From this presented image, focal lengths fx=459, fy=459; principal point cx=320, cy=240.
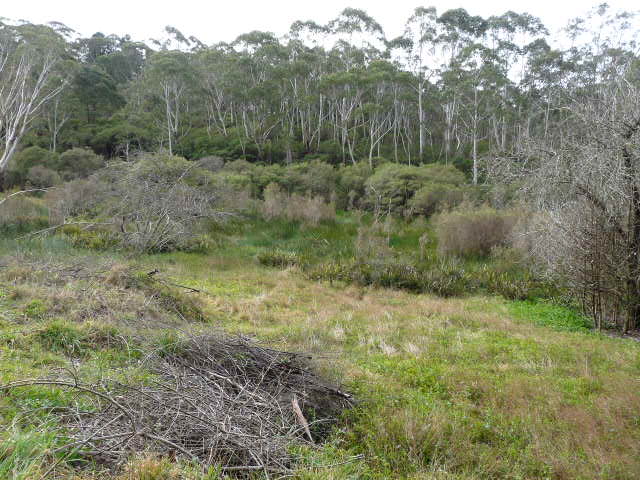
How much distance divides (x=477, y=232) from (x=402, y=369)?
11.4 metres

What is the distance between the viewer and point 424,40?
112ft

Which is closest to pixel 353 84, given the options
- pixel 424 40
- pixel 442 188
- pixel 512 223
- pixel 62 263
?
pixel 424 40

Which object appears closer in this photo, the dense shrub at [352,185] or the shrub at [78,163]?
the dense shrub at [352,185]

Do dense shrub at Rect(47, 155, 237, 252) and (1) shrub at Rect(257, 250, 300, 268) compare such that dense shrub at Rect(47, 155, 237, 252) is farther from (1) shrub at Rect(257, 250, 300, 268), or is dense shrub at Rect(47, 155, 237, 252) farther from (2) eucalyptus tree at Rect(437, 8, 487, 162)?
(2) eucalyptus tree at Rect(437, 8, 487, 162)

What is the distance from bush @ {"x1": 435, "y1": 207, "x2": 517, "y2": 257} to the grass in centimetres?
573

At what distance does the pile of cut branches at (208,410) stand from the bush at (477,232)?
1235 centimetres

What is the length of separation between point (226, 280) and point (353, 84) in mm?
24874

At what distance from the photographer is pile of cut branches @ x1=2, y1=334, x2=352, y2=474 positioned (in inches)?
126

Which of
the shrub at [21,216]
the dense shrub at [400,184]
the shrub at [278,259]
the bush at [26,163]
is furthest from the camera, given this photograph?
the bush at [26,163]

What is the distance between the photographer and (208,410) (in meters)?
3.78

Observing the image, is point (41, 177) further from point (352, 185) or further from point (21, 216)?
point (352, 185)

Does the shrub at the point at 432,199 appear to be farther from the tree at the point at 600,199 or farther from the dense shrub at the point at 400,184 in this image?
the tree at the point at 600,199

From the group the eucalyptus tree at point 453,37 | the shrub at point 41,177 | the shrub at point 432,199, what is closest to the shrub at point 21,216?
the shrub at point 41,177

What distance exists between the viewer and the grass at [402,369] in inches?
151
